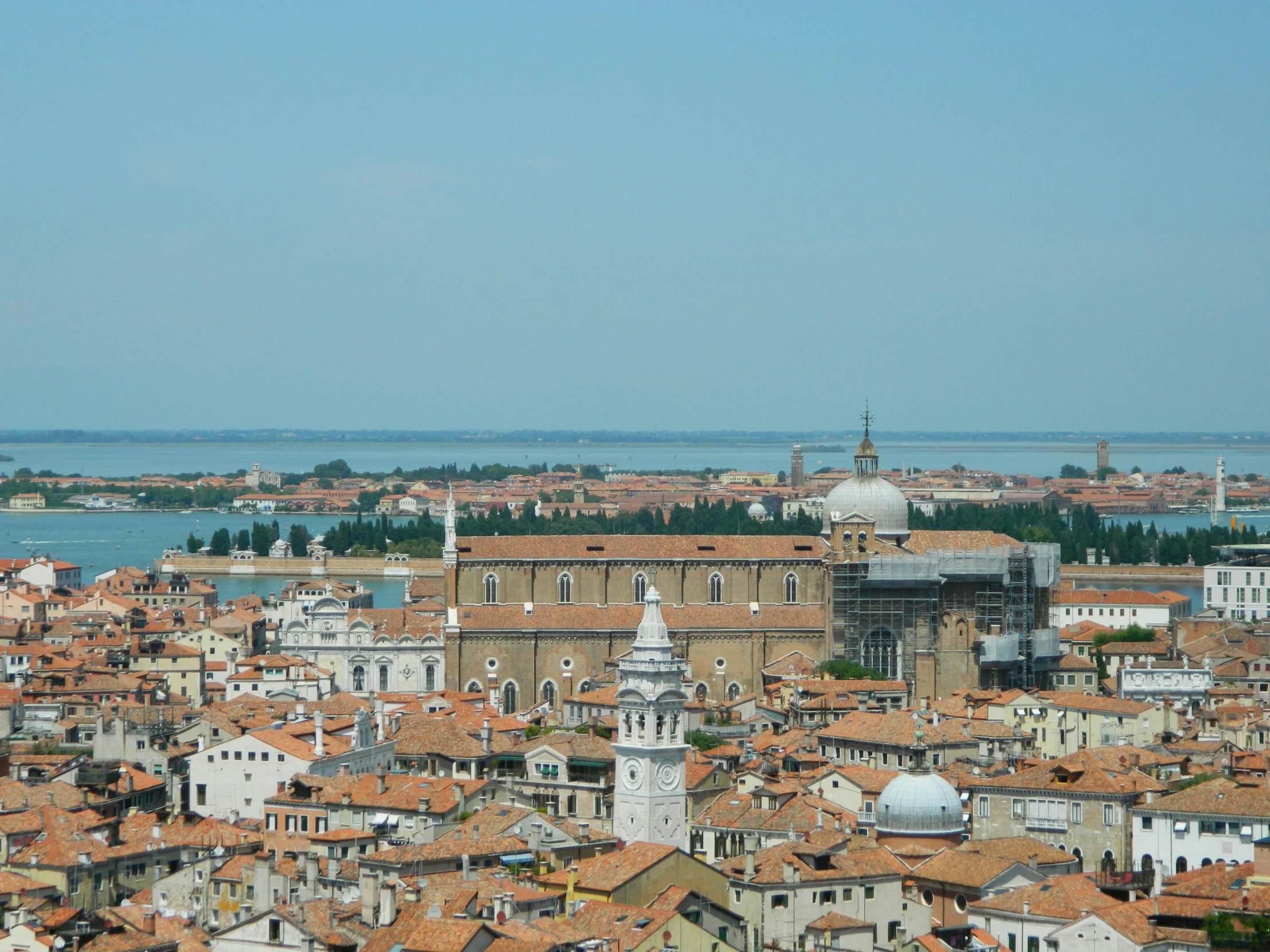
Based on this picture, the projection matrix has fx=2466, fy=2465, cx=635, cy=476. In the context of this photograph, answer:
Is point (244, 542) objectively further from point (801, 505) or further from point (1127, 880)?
point (1127, 880)

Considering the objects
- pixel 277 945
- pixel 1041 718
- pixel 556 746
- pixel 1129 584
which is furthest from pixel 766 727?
pixel 1129 584

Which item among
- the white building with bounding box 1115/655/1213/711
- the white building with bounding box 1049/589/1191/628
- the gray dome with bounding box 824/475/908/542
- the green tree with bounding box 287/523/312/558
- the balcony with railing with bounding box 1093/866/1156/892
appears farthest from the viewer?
the green tree with bounding box 287/523/312/558

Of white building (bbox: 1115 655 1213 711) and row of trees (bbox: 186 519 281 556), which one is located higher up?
white building (bbox: 1115 655 1213 711)

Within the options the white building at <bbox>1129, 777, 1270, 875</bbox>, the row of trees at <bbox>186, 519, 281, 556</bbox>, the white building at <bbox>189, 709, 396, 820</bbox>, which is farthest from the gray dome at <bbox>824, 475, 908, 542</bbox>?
the row of trees at <bbox>186, 519, 281, 556</bbox>

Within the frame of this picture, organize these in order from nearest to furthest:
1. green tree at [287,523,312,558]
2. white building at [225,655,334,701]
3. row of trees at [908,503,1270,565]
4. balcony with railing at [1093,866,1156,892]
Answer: balcony with railing at [1093,866,1156,892], white building at [225,655,334,701], row of trees at [908,503,1270,565], green tree at [287,523,312,558]

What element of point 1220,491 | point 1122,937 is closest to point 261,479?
point 1220,491

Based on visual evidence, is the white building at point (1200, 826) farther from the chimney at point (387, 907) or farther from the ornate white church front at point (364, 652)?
the ornate white church front at point (364, 652)

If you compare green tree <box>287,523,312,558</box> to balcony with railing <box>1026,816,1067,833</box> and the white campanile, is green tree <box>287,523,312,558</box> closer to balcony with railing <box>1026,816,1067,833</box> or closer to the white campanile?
balcony with railing <box>1026,816,1067,833</box>

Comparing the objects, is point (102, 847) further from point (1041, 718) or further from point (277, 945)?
point (1041, 718)
